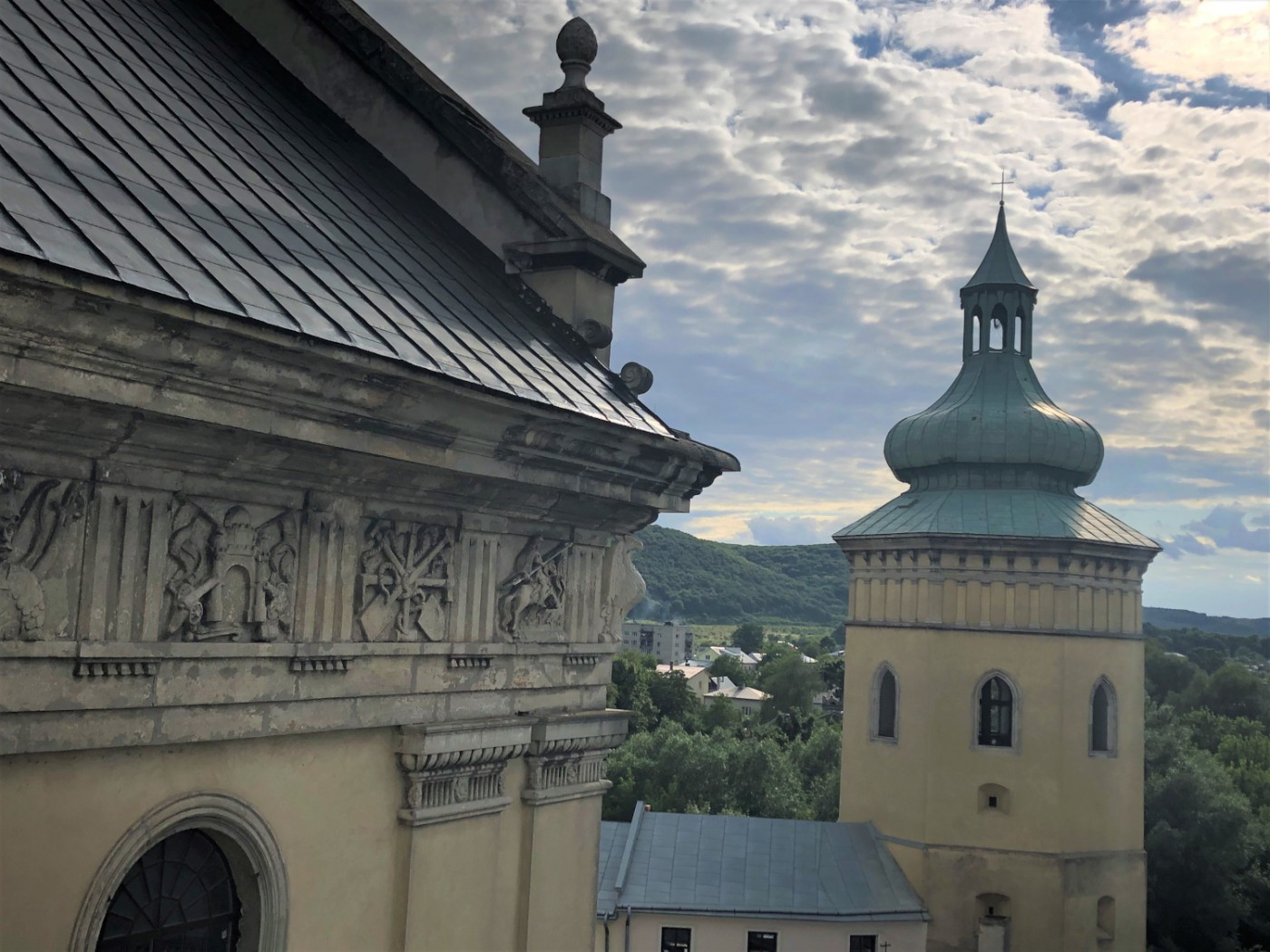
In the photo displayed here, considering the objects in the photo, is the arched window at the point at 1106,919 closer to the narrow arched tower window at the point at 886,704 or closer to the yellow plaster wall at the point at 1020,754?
the yellow plaster wall at the point at 1020,754

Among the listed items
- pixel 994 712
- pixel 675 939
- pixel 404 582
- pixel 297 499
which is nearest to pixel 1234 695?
pixel 994 712

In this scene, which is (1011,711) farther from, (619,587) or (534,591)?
(534,591)

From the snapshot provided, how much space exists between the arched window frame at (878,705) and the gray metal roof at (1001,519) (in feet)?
12.0

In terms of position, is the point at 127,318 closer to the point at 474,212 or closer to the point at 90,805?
the point at 90,805

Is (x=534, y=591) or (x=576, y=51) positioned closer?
(x=534, y=591)

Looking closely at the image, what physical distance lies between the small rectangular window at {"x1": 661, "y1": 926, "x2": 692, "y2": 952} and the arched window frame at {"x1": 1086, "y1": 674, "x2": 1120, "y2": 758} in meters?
11.3

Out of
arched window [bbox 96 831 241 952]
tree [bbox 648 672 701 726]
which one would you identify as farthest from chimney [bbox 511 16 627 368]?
tree [bbox 648 672 701 726]

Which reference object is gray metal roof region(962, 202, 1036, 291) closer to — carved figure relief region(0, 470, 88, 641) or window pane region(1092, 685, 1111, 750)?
window pane region(1092, 685, 1111, 750)

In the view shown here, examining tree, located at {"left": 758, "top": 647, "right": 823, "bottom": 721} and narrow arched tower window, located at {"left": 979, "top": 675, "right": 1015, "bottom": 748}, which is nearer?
narrow arched tower window, located at {"left": 979, "top": 675, "right": 1015, "bottom": 748}

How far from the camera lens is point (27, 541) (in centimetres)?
455

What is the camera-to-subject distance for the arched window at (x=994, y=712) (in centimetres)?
3064

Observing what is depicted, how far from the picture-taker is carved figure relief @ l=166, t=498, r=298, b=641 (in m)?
5.10

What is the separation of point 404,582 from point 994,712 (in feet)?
89.2

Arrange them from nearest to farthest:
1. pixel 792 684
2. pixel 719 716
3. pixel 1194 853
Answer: pixel 1194 853, pixel 719 716, pixel 792 684
